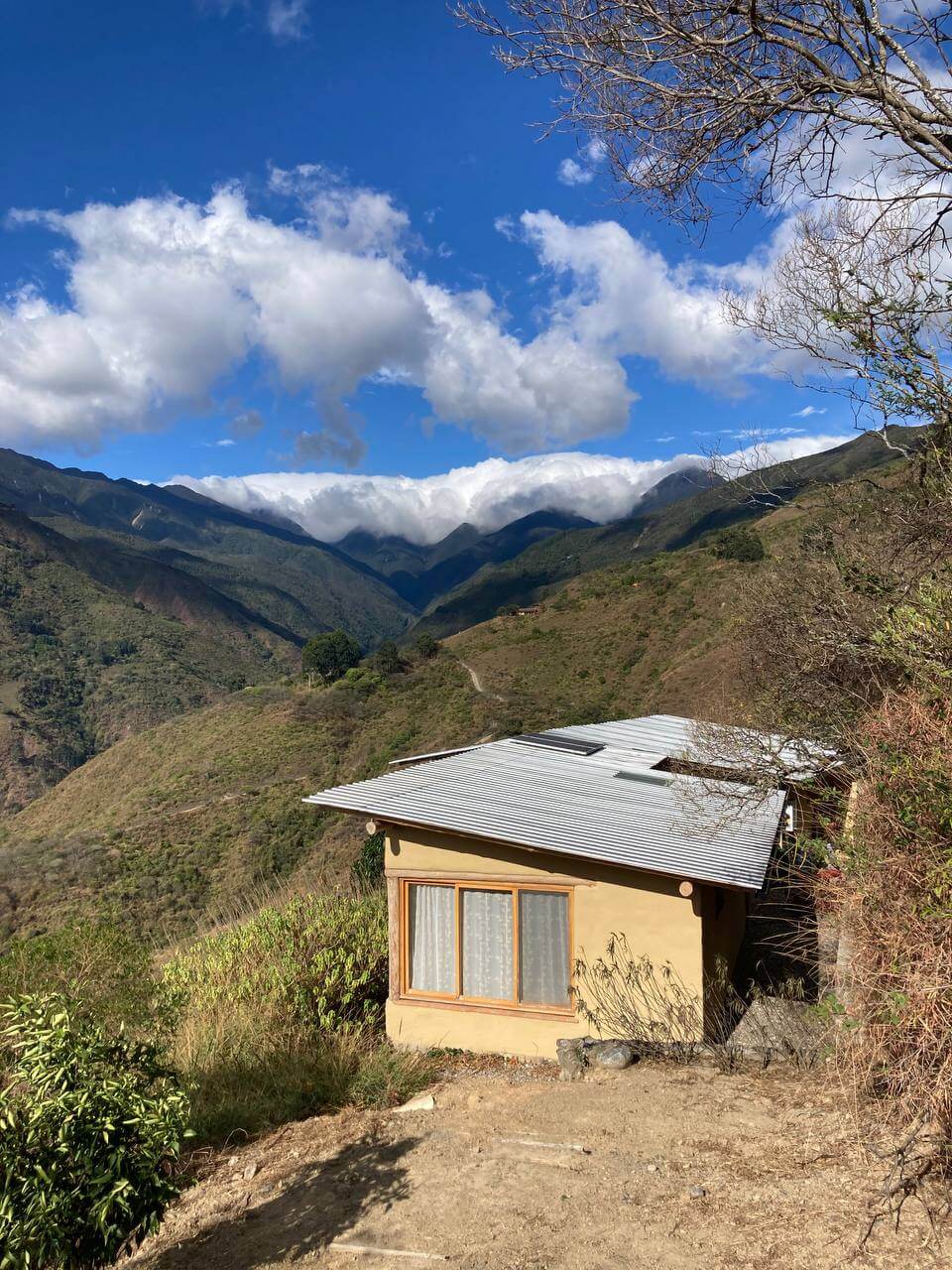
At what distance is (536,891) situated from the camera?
871 centimetres

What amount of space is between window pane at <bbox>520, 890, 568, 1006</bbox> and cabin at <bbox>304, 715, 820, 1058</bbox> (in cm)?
1

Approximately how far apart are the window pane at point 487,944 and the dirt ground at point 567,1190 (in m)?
2.04

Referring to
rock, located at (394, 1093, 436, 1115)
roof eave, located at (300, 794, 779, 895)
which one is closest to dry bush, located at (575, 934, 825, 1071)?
roof eave, located at (300, 794, 779, 895)

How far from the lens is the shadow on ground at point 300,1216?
4.62m

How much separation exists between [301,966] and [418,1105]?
2831 millimetres

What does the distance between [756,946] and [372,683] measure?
3743 cm

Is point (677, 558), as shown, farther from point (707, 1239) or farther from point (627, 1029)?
point (707, 1239)

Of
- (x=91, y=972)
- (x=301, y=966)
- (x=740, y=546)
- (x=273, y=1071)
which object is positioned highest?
(x=740, y=546)

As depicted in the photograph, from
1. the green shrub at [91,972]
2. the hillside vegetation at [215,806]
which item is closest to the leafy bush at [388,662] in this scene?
the hillside vegetation at [215,806]

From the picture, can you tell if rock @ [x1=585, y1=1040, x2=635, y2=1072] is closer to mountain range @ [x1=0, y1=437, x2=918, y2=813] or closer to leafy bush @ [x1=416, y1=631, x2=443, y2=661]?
mountain range @ [x1=0, y1=437, x2=918, y2=813]

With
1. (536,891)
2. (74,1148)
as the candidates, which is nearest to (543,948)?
(536,891)

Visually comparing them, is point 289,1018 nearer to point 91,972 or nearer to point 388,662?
point 91,972

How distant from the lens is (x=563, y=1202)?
4.92 meters

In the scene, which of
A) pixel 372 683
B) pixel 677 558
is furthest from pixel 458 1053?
pixel 677 558
